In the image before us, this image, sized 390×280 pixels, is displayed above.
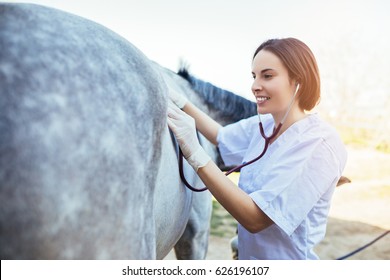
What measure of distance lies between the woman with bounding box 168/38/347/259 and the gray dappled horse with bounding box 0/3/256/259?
0.30 metres

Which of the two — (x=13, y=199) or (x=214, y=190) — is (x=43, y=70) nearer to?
(x=13, y=199)

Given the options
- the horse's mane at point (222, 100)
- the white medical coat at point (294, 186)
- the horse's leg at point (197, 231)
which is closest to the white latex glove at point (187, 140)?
the white medical coat at point (294, 186)

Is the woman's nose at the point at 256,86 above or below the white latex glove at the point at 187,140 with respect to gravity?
above

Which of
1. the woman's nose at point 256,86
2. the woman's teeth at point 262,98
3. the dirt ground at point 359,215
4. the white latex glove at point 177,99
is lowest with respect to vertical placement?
the dirt ground at point 359,215

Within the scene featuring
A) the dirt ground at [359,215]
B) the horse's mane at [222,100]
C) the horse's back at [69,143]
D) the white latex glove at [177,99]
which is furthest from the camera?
the dirt ground at [359,215]

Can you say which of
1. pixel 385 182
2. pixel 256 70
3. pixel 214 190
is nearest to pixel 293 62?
pixel 256 70

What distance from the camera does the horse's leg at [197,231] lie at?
150 centimetres

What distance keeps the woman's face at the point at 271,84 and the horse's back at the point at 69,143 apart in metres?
0.54

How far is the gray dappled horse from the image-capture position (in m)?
0.49

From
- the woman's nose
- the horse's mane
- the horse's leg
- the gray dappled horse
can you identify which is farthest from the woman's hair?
the horse's mane

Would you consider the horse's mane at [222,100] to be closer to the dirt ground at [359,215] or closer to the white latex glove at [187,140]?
the white latex glove at [187,140]

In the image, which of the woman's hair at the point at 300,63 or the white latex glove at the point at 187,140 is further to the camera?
the woman's hair at the point at 300,63

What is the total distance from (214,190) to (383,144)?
666cm

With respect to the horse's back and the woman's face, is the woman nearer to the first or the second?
the woman's face
